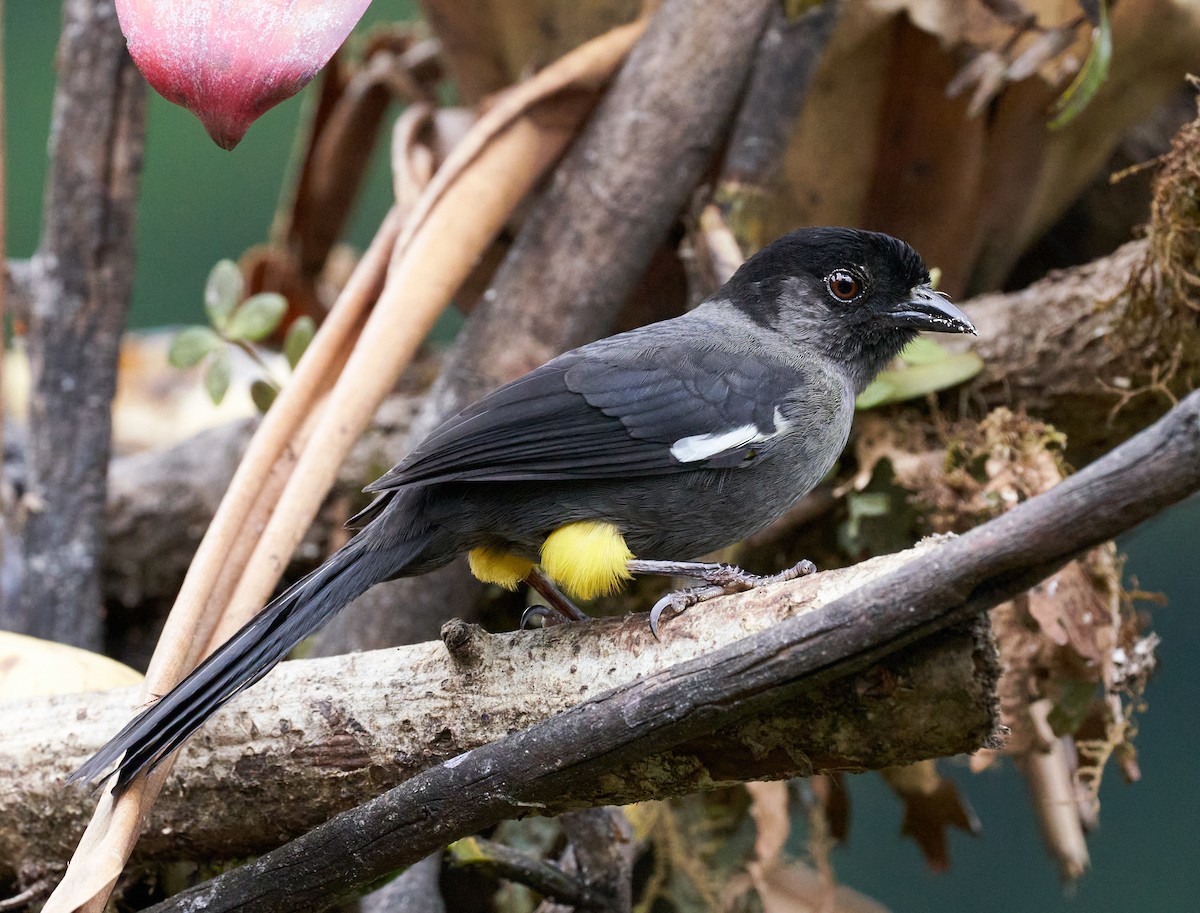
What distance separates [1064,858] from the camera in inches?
83.1

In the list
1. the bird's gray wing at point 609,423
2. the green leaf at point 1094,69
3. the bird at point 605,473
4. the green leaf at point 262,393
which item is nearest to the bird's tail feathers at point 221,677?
the bird at point 605,473

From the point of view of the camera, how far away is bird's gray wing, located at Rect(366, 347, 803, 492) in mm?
1463

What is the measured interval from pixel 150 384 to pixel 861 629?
3.65m

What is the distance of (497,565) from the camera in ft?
5.49

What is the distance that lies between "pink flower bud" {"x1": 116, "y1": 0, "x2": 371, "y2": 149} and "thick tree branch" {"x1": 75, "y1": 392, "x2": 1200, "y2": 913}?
603 mm

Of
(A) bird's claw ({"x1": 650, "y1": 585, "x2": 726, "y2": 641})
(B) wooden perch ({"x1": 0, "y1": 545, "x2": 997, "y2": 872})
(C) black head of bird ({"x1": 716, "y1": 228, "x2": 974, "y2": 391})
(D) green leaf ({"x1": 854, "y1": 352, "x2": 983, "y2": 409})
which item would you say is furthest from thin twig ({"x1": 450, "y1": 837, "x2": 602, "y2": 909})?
(D) green leaf ({"x1": 854, "y1": 352, "x2": 983, "y2": 409})

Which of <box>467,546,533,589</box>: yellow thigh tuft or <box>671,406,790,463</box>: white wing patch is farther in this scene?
<box>467,546,533,589</box>: yellow thigh tuft

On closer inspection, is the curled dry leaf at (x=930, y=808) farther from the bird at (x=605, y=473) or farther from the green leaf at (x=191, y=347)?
the green leaf at (x=191, y=347)

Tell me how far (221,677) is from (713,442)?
684 millimetres

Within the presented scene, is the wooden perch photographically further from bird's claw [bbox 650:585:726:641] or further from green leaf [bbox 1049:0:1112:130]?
green leaf [bbox 1049:0:1112:130]

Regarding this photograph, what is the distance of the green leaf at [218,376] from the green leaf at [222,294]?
56mm

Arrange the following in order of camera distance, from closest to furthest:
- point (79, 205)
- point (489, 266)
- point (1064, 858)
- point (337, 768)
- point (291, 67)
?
point (291, 67) → point (337, 768) → point (1064, 858) → point (79, 205) → point (489, 266)

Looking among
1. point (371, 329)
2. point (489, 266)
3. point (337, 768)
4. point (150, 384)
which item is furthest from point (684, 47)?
point (150, 384)

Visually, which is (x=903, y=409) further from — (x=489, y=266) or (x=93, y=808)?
(x=93, y=808)
